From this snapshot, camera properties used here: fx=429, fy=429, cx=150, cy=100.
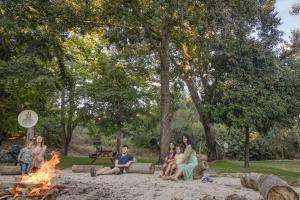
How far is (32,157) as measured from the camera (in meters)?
15.0

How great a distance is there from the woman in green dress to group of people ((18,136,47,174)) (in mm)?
4689

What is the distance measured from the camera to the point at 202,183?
13062 mm

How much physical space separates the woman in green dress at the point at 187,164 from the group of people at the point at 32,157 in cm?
469

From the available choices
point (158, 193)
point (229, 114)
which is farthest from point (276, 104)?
point (158, 193)

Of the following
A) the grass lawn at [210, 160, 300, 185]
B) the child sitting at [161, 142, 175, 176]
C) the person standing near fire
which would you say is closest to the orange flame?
the person standing near fire

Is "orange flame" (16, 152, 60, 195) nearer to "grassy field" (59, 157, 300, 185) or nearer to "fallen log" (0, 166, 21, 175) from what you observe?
"fallen log" (0, 166, 21, 175)

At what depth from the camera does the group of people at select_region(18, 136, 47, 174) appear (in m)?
14.9

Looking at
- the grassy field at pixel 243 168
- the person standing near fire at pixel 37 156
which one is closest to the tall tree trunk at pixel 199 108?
the grassy field at pixel 243 168

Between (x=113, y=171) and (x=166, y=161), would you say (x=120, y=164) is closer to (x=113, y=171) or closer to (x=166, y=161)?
(x=113, y=171)

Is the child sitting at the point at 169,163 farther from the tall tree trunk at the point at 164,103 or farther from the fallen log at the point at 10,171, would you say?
the tall tree trunk at the point at 164,103

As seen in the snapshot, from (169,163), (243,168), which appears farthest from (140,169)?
(243,168)

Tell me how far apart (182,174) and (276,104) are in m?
9.78

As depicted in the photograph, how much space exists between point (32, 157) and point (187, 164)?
5.43 meters

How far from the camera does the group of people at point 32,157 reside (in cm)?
1488
